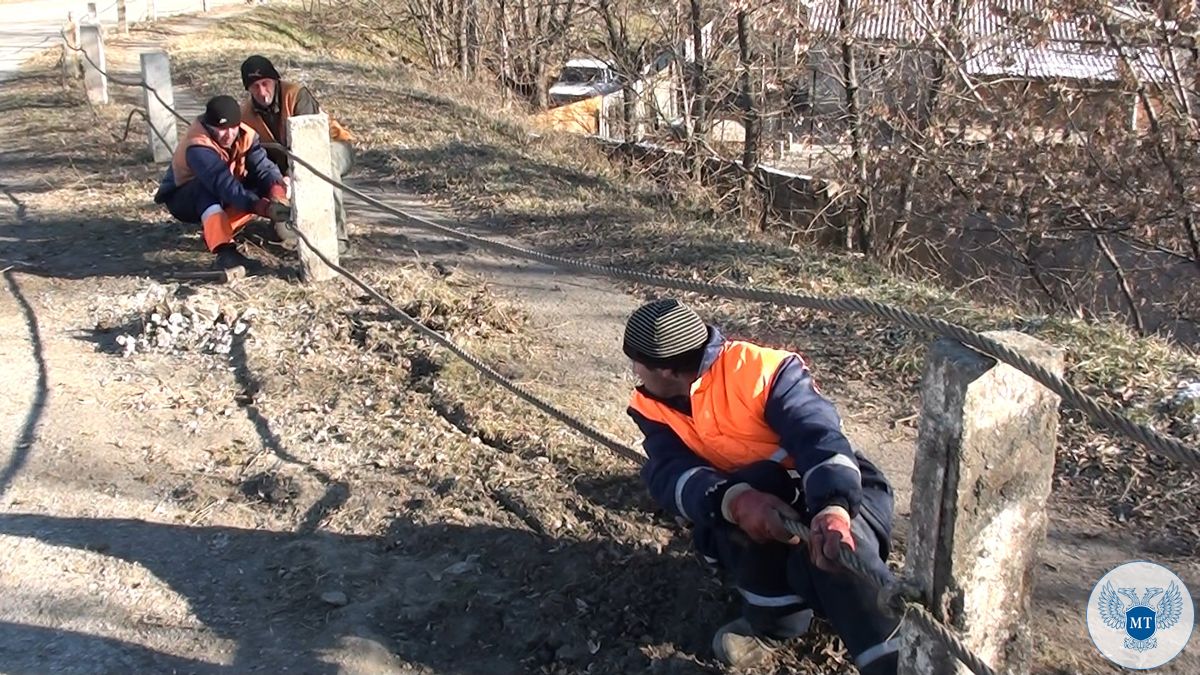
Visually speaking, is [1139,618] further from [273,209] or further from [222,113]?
[222,113]

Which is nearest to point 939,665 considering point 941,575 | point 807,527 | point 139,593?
point 941,575

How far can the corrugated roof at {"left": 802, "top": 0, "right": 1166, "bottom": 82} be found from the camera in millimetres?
9352

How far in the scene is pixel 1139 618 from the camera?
2605 millimetres

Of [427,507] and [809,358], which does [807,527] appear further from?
[809,358]

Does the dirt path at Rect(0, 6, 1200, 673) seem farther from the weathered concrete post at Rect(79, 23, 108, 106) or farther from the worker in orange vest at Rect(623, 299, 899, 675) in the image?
the weathered concrete post at Rect(79, 23, 108, 106)

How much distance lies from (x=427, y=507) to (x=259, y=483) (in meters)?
0.70

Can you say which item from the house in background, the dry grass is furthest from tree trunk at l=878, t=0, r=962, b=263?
the dry grass

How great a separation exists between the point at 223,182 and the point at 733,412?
4183mm

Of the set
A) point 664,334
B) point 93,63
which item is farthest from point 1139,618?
point 93,63

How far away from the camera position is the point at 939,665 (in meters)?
2.19

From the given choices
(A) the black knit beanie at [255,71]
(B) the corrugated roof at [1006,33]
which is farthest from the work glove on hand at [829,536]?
(B) the corrugated roof at [1006,33]

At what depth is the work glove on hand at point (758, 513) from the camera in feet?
9.19

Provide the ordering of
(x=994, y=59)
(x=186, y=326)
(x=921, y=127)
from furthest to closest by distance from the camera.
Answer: (x=921, y=127) → (x=994, y=59) → (x=186, y=326)

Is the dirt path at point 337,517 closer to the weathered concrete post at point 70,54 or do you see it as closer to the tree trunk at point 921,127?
the tree trunk at point 921,127
